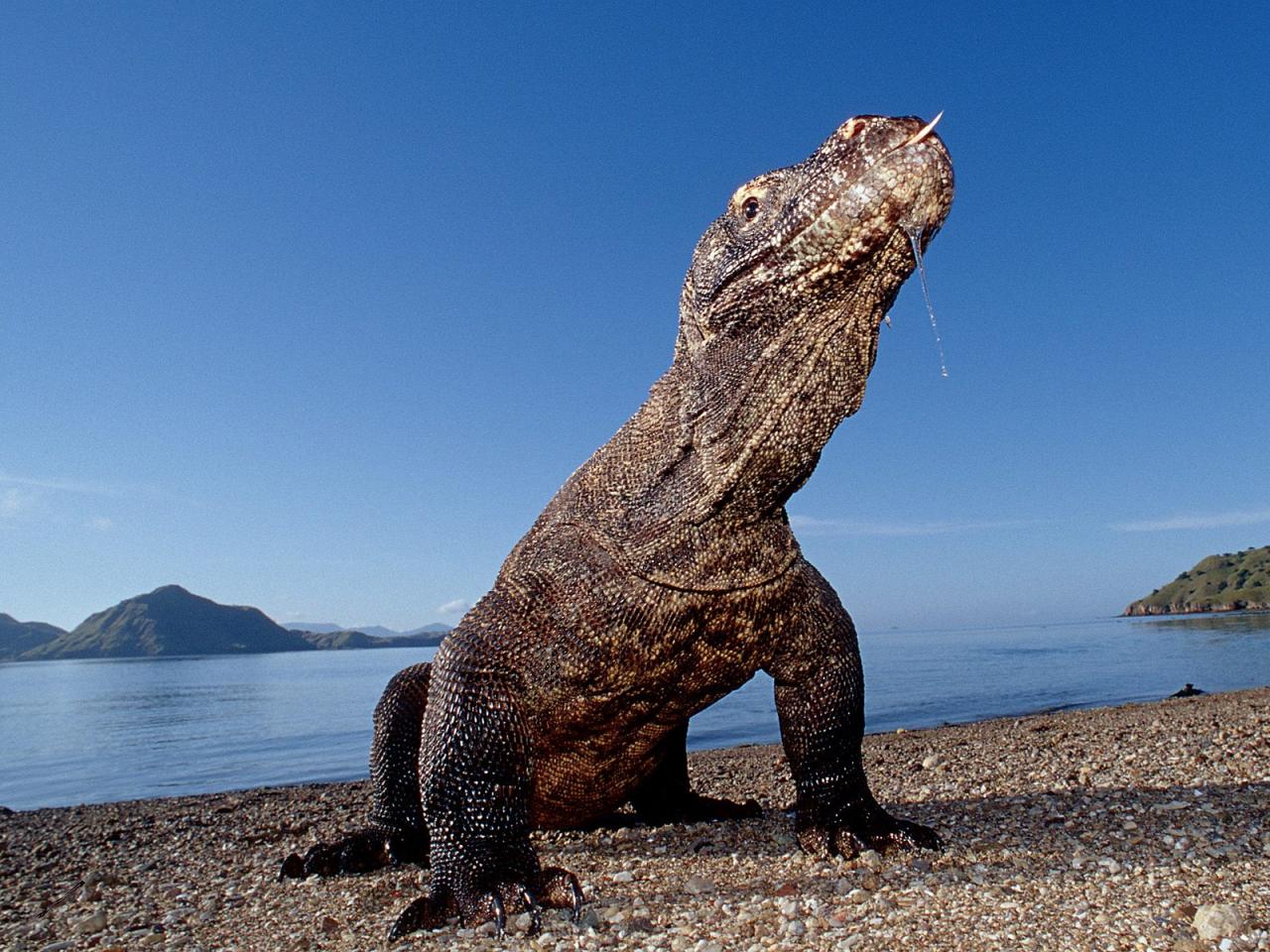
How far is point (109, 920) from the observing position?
5688 mm

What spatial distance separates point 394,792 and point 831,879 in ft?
8.99

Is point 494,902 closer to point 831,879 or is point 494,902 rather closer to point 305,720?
point 831,879

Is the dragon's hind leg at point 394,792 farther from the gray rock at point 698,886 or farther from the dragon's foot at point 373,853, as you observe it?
the gray rock at point 698,886

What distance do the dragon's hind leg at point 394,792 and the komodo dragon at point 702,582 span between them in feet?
A: 3.30

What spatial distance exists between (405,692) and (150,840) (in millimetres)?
5091

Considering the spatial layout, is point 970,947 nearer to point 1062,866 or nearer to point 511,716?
point 1062,866

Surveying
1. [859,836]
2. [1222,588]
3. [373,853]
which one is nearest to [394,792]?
[373,853]

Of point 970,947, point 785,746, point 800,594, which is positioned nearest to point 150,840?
point 785,746

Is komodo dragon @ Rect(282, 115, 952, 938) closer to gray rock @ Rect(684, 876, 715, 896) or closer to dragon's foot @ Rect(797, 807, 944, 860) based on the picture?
dragon's foot @ Rect(797, 807, 944, 860)

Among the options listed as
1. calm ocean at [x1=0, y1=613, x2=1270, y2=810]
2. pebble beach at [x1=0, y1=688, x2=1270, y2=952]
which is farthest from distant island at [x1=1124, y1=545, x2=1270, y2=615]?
pebble beach at [x1=0, y1=688, x2=1270, y2=952]

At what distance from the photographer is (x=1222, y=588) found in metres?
177

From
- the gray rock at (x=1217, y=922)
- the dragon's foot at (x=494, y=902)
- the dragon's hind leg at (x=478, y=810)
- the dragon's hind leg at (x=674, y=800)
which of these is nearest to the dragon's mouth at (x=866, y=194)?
the dragon's hind leg at (x=478, y=810)

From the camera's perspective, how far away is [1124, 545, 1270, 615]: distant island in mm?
161125

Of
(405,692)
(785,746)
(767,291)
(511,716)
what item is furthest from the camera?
(405,692)
